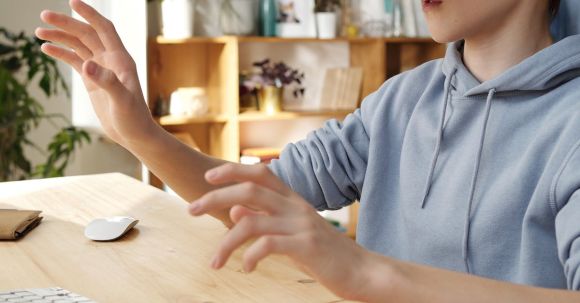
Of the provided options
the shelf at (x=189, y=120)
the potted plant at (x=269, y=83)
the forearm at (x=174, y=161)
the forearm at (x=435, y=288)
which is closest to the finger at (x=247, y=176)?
the forearm at (x=435, y=288)

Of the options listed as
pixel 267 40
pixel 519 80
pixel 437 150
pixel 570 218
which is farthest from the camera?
pixel 267 40

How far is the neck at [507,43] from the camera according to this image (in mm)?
1206

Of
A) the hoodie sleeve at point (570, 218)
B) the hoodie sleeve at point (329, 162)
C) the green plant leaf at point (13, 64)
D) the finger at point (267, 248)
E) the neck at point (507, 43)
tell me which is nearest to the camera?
the finger at point (267, 248)

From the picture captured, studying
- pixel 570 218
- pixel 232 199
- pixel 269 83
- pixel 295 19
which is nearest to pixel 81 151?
pixel 269 83

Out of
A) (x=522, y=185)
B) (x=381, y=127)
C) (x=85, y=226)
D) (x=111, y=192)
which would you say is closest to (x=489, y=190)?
(x=522, y=185)

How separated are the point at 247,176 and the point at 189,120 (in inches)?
118

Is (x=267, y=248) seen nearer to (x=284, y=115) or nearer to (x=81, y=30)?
(x=81, y=30)

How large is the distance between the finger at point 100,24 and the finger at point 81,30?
1 cm

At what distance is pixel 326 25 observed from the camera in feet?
13.0

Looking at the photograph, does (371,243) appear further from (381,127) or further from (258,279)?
(258,279)

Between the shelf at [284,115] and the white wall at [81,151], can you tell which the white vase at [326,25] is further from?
the white wall at [81,151]

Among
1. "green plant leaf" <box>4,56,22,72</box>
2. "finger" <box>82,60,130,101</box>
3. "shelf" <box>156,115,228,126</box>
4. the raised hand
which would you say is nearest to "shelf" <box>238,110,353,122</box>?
"shelf" <box>156,115,228,126</box>

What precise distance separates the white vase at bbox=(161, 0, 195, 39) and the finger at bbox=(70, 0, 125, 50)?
249 cm

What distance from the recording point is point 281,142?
165 inches
